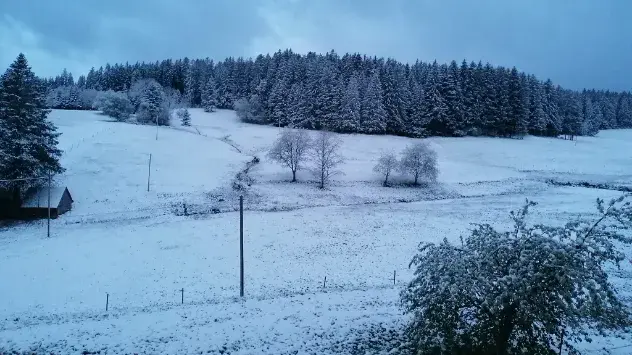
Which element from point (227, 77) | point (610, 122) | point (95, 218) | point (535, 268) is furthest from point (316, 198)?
point (610, 122)

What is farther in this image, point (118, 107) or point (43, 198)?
point (118, 107)

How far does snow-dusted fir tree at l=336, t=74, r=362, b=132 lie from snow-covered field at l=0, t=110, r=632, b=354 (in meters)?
10.2

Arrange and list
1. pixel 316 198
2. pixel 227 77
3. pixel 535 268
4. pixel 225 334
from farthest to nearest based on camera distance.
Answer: pixel 227 77, pixel 316 198, pixel 225 334, pixel 535 268

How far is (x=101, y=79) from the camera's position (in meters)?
151

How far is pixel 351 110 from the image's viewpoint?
86.8 meters

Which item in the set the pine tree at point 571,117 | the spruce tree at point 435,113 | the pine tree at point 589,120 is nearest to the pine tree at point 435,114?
the spruce tree at point 435,113

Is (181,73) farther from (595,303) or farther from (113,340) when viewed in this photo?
(595,303)

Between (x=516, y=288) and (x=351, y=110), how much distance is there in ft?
255

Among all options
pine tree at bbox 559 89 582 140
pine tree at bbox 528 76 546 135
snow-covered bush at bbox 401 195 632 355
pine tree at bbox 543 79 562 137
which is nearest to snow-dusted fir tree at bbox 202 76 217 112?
pine tree at bbox 528 76 546 135

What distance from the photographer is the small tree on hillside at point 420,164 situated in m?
56.3

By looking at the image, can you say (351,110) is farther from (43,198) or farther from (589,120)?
(589,120)

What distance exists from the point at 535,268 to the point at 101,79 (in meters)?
168

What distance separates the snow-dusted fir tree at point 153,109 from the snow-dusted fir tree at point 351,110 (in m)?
39.6

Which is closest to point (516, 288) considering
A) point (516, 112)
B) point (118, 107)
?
point (516, 112)
